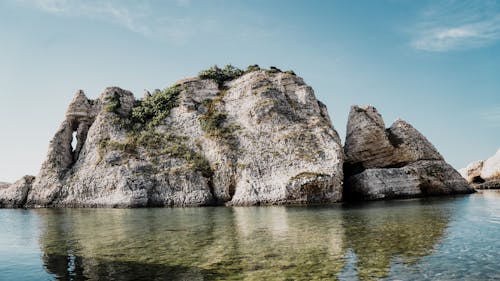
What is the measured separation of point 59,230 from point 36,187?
111 ft

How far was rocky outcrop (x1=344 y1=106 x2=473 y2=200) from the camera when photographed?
1777 inches

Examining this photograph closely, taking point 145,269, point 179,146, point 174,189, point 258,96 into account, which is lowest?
point 145,269

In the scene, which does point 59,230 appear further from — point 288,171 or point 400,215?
point 288,171

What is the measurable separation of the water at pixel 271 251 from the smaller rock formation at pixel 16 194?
3389 centimetres

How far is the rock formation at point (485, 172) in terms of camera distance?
59.9 m

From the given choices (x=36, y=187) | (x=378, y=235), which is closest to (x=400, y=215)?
(x=378, y=235)

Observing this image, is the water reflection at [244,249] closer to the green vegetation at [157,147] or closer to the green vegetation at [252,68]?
the green vegetation at [157,147]

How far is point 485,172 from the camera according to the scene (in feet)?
214

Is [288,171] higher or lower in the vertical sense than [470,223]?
higher

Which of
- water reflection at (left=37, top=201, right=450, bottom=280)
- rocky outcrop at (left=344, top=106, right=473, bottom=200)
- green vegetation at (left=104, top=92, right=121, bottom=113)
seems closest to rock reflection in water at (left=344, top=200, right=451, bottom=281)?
water reflection at (left=37, top=201, right=450, bottom=280)

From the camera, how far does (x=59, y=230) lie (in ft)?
78.4

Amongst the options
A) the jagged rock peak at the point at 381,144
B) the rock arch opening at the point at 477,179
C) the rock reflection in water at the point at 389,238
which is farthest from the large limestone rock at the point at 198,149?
the rock arch opening at the point at 477,179

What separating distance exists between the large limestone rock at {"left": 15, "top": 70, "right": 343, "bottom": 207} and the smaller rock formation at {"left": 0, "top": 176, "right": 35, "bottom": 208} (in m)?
1.35

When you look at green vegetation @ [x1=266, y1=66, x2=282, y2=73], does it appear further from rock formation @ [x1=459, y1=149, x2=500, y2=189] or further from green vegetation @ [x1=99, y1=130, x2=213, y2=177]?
rock formation @ [x1=459, y1=149, x2=500, y2=189]
